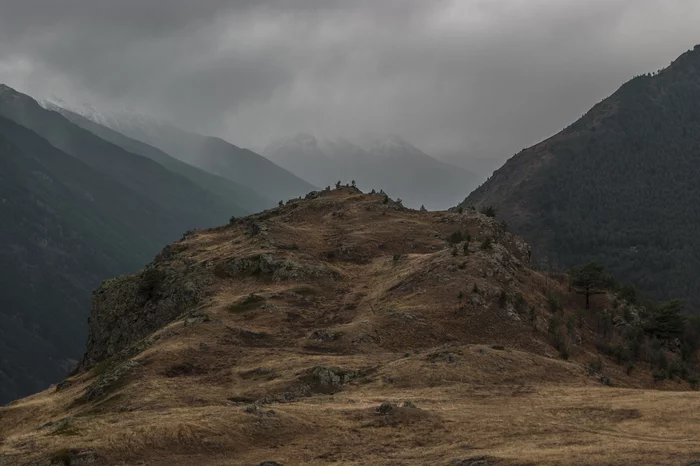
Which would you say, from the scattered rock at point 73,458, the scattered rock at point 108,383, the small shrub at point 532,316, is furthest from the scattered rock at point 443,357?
the scattered rock at point 73,458

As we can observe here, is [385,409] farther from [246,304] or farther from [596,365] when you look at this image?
[246,304]

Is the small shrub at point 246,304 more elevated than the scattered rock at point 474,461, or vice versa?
the small shrub at point 246,304

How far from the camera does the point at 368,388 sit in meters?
44.4

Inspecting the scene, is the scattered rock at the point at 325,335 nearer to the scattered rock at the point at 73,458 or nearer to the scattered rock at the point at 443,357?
the scattered rock at the point at 443,357

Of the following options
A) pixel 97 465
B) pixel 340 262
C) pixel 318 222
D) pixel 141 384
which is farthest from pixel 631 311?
pixel 97 465

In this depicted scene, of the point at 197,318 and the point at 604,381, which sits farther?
the point at 197,318

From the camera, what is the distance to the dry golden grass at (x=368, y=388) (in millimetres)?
31375

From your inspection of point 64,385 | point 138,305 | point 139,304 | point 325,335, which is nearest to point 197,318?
point 325,335

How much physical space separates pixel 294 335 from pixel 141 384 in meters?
16.3

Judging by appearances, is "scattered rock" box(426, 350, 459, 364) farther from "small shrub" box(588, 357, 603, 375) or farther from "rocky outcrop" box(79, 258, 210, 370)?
"rocky outcrop" box(79, 258, 210, 370)

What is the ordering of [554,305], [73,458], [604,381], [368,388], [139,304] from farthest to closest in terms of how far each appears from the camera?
[139,304] < [554,305] < [604,381] < [368,388] < [73,458]

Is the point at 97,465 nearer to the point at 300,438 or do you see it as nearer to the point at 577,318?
the point at 300,438

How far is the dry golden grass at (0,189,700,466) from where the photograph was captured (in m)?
31.4

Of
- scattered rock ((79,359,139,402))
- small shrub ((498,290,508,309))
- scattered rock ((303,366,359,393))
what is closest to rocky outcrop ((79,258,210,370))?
scattered rock ((79,359,139,402))
